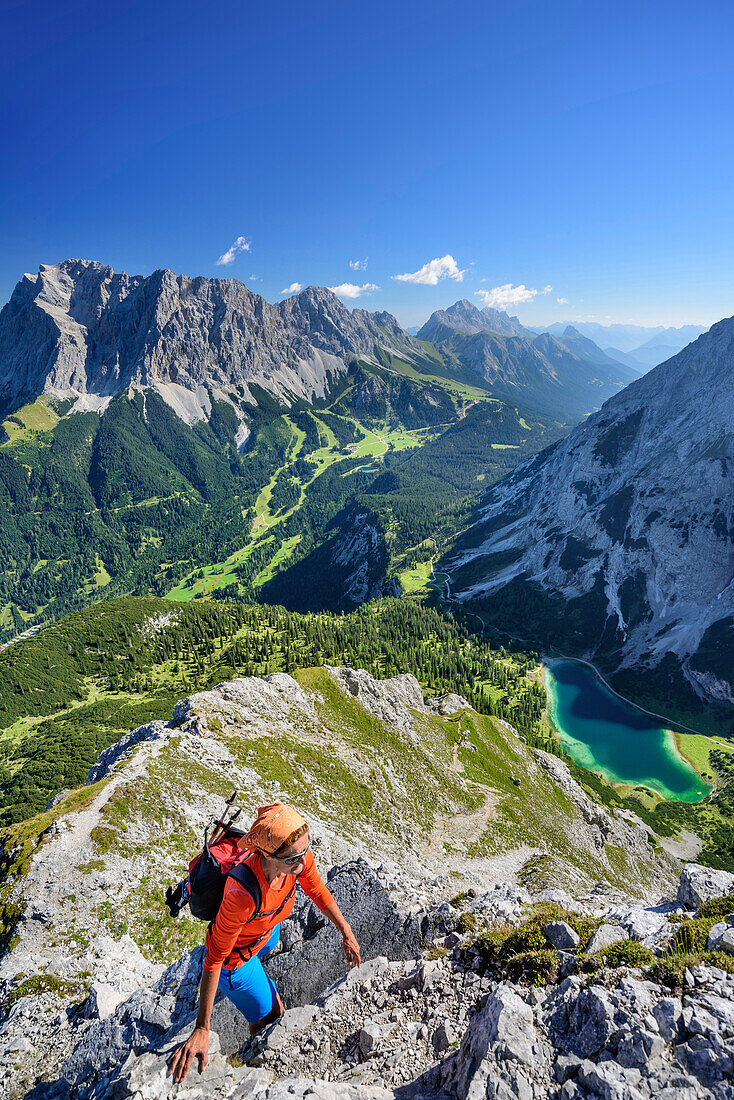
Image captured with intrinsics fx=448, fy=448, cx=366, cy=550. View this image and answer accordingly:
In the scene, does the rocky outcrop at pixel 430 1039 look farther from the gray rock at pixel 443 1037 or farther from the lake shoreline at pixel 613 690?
the lake shoreline at pixel 613 690

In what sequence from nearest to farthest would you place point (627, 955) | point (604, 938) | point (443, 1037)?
point (443, 1037) < point (627, 955) < point (604, 938)

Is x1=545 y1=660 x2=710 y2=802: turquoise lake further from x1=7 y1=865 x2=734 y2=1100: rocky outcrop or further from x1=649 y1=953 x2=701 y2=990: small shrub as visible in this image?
x1=7 y1=865 x2=734 y2=1100: rocky outcrop

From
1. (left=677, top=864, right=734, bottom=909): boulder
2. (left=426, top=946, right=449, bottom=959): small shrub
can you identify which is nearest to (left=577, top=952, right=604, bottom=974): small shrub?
(left=426, top=946, right=449, bottom=959): small shrub

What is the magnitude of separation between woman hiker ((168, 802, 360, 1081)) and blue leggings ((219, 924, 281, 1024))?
4cm

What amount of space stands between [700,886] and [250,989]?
24.1 metres

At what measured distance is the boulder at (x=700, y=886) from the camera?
22.6 meters

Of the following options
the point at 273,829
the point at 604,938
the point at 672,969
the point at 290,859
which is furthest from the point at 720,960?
the point at 273,829

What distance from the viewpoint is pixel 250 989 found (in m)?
11.6

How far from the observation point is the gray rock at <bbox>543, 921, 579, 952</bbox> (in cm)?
1512

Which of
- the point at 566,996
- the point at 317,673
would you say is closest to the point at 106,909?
the point at 566,996

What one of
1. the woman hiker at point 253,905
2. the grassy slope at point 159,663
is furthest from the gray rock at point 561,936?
the grassy slope at point 159,663

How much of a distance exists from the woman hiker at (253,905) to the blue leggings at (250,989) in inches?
1.4

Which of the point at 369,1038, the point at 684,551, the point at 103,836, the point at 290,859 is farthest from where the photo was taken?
the point at 684,551

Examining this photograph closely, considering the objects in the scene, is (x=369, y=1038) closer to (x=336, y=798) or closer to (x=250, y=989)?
(x=250, y=989)
